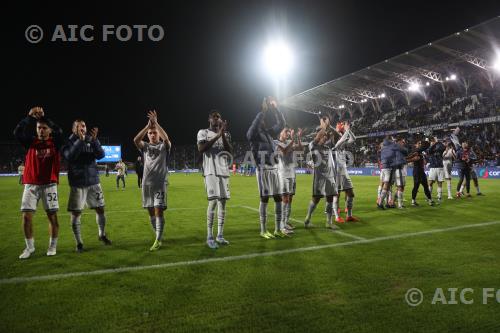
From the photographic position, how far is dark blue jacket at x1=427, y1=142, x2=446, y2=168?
12.5 meters

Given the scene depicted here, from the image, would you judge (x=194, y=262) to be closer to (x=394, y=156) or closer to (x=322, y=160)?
(x=322, y=160)

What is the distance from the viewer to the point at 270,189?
22.2 feet

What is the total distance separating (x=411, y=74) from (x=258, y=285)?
4498cm

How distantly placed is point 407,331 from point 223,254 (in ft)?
10.5

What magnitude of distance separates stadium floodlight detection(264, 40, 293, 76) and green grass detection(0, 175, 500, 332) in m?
28.4

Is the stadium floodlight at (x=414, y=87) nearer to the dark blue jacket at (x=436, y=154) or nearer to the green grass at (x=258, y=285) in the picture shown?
the dark blue jacket at (x=436, y=154)

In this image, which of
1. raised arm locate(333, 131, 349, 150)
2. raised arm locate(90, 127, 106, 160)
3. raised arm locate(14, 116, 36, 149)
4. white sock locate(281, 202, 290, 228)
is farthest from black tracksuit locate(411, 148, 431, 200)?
raised arm locate(14, 116, 36, 149)

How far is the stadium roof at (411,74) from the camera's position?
1315 inches

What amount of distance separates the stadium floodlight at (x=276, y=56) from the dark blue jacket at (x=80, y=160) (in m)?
29.1

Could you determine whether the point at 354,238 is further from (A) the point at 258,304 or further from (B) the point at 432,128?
(B) the point at 432,128

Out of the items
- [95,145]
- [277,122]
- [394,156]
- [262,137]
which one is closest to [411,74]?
[394,156]

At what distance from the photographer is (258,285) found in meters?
4.18

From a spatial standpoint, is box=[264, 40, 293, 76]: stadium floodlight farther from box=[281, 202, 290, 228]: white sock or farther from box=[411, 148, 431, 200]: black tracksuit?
box=[281, 202, 290, 228]: white sock

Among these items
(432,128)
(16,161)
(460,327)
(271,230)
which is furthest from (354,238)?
(16,161)
